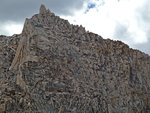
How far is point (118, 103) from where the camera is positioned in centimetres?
1923

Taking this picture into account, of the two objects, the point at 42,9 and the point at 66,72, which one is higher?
the point at 42,9

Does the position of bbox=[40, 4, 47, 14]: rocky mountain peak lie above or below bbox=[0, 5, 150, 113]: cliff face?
Result: above

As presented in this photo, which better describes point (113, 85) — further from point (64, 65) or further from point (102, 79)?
point (64, 65)

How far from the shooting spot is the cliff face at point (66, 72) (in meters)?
14.3

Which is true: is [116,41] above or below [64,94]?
above

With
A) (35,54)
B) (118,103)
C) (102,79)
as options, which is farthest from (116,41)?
(35,54)

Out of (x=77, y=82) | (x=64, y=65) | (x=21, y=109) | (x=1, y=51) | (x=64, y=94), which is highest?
(x=1, y=51)

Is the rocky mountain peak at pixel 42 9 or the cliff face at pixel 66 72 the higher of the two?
the rocky mountain peak at pixel 42 9

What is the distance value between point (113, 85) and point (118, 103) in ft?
6.43

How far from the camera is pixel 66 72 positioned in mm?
17016

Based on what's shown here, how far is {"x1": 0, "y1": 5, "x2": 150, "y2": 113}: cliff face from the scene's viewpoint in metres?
14.3

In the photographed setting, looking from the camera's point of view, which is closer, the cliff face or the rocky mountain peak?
the cliff face

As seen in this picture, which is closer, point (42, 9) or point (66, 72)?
point (66, 72)

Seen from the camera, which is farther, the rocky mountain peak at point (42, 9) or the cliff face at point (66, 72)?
the rocky mountain peak at point (42, 9)
